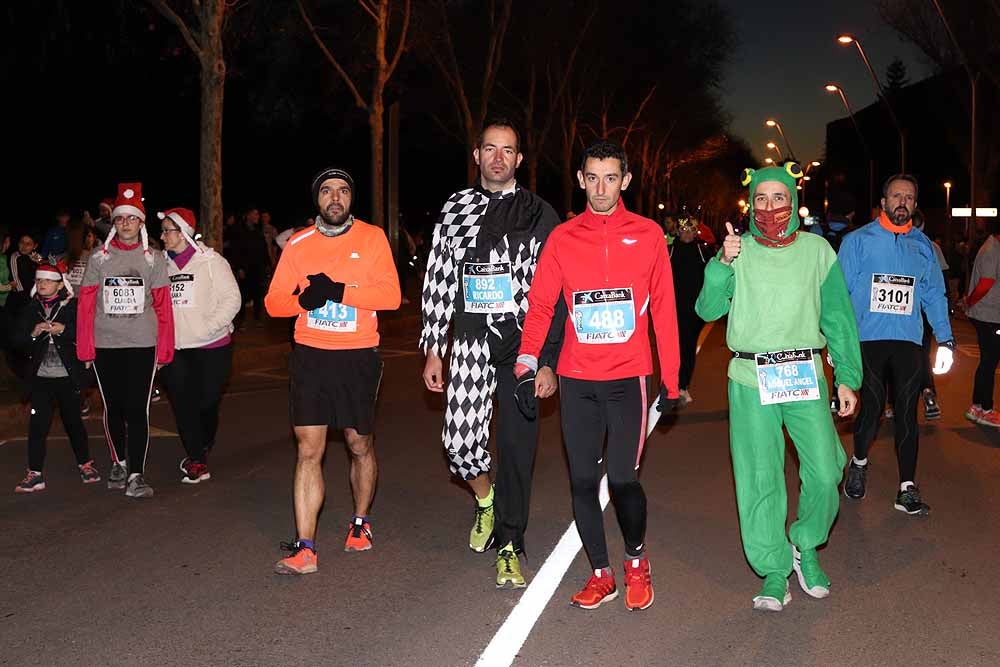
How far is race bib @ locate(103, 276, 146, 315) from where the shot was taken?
8211 mm

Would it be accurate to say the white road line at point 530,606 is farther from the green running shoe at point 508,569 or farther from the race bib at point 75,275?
the race bib at point 75,275

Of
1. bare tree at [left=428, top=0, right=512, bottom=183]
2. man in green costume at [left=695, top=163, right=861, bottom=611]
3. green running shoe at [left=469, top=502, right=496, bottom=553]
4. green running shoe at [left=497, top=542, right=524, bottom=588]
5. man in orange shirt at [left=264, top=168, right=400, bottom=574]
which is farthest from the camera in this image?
bare tree at [left=428, top=0, right=512, bottom=183]

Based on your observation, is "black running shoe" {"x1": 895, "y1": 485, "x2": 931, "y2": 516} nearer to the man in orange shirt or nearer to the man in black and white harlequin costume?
the man in black and white harlequin costume

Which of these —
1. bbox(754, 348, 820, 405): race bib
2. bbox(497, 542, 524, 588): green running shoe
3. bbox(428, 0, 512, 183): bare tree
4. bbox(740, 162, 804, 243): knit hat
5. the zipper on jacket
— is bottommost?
bbox(497, 542, 524, 588): green running shoe

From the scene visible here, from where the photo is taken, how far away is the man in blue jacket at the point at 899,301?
25.4 feet

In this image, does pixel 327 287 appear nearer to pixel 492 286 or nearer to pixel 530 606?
pixel 492 286

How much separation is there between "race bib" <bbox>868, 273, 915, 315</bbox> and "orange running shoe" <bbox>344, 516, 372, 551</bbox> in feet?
11.3

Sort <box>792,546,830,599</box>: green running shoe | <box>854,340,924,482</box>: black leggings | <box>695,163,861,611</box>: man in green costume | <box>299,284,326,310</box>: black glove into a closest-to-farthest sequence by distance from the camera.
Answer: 1. <box>695,163,861,611</box>: man in green costume
2. <box>792,546,830,599</box>: green running shoe
3. <box>299,284,326,310</box>: black glove
4. <box>854,340,924,482</box>: black leggings

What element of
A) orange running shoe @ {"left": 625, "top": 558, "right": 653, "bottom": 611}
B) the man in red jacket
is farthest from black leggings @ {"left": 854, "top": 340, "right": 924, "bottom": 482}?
orange running shoe @ {"left": 625, "top": 558, "right": 653, "bottom": 611}

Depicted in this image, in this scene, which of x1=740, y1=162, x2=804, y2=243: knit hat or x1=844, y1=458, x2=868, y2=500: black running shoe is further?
x1=844, y1=458, x2=868, y2=500: black running shoe

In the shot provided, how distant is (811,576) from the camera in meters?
6.00

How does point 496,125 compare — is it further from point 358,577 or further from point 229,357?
point 229,357

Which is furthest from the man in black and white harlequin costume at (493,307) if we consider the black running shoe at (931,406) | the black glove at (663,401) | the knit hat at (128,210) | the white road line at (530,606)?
the black running shoe at (931,406)

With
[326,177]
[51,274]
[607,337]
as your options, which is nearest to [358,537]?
[326,177]
